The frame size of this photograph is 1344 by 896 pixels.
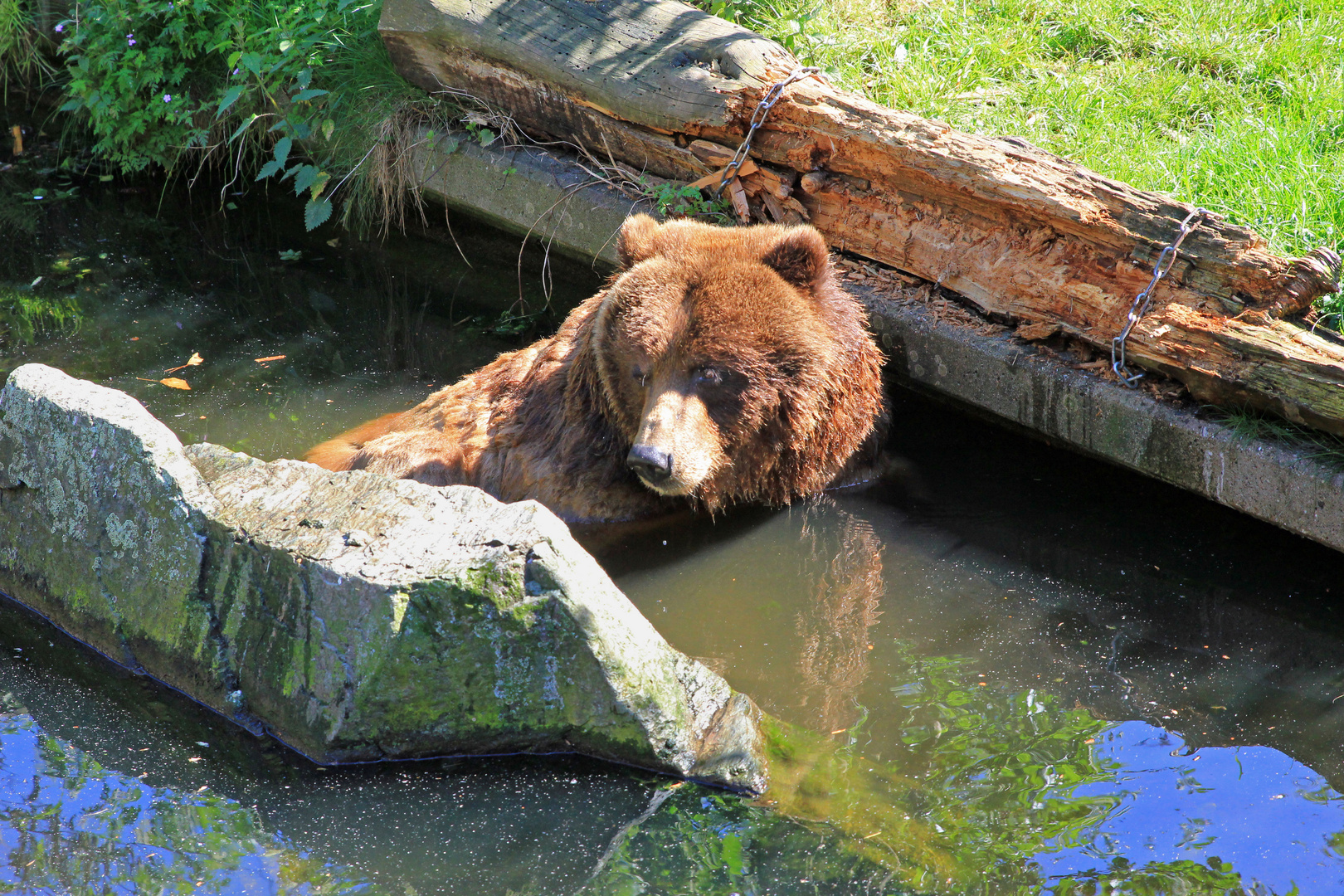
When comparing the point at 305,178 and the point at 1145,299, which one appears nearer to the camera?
the point at 1145,299

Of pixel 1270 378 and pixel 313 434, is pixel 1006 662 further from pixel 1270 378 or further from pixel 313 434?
pixel 313 434

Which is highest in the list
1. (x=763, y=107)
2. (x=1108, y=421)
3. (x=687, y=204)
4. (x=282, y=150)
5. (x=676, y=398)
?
Answer: (x=763, y=107)

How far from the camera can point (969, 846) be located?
2.95 metres

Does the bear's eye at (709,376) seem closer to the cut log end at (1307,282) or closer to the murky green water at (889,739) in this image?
the murky green water at (889,739)

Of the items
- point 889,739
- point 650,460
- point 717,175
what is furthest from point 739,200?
point 889,739

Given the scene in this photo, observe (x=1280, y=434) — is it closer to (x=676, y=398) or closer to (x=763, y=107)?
(x=676, y=398)

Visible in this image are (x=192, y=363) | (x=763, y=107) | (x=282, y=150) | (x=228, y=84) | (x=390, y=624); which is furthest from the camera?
(x=228, y=84)

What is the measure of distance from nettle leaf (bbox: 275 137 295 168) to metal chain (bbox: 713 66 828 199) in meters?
3.10

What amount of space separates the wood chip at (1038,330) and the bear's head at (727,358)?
27.3 inches

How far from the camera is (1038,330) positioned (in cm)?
477

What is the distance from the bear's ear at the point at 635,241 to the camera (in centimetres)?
454

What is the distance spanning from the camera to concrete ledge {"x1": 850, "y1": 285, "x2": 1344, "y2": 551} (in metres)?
3.96

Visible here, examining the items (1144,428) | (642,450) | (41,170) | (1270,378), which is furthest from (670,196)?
(41,170)

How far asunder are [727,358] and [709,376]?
99mm
